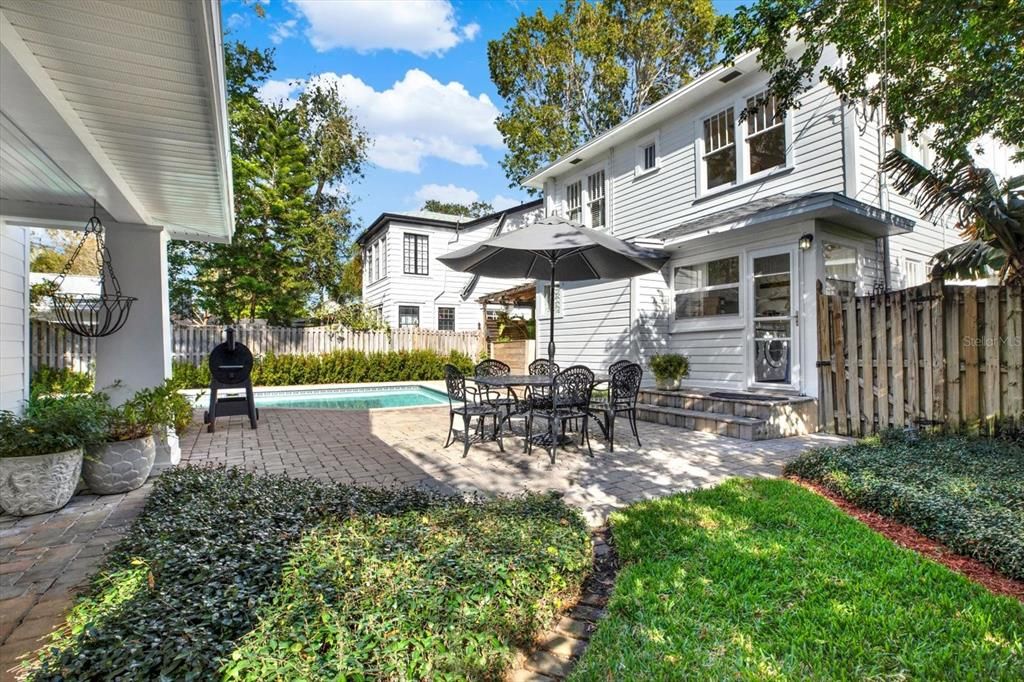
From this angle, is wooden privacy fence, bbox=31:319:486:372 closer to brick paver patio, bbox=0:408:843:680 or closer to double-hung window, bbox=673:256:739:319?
brick paver patio, bbox=0:408:843:680

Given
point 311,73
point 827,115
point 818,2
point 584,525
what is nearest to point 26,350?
point 584,525

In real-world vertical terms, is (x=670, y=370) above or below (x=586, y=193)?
below

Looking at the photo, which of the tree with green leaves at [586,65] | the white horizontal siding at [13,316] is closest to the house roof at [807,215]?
the white horizontal siding at [13,316]

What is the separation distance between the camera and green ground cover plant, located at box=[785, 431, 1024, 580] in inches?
117

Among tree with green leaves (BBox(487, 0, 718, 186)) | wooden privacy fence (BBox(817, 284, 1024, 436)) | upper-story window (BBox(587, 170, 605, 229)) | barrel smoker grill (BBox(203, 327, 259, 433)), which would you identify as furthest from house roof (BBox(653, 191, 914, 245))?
tree with green leaves (BBox(487, 0, 718, 186))

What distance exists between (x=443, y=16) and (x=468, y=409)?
12.1 metres

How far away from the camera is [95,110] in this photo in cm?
284

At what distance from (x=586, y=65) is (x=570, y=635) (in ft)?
65.3

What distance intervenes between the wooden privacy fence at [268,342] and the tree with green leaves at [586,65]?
298 inches

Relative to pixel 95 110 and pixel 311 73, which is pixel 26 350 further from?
pixel 311 73

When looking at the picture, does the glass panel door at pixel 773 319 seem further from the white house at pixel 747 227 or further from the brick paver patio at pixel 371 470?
the brick paver patio at pixel 371 470

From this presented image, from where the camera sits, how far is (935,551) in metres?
3.03

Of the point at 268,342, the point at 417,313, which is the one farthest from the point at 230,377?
the point at 417,313

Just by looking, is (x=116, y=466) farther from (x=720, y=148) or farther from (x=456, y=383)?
(x=720, y=148)
